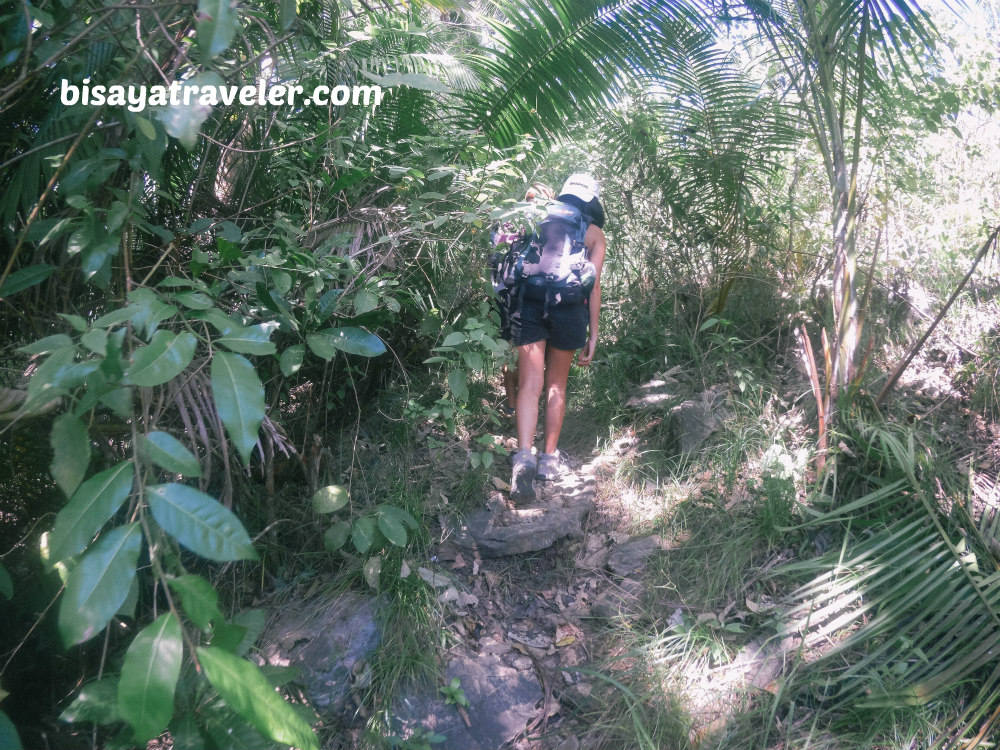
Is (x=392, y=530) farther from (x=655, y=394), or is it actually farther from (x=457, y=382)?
(x=655, y=394)

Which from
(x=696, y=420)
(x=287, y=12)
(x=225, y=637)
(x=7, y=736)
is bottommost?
(x=696, y=420)

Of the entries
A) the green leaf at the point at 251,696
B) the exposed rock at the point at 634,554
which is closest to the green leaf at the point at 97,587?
the green leaf at the point at 251,696

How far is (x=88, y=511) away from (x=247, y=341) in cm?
42

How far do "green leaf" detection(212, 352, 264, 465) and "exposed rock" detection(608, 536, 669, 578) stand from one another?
7.43 feet

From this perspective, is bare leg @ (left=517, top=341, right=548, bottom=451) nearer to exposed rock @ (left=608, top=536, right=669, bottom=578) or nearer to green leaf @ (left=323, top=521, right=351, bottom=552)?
exposed rock @ (left=608, top=536, right=669, bottom=578)

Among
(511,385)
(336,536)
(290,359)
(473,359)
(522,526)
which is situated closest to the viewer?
(290,359)

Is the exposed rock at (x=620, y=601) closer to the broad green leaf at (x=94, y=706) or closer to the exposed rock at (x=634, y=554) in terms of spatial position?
the exposed rock at (x=634, y=554)

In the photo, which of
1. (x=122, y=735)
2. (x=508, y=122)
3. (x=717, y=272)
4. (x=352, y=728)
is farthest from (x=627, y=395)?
(x=122, y=735)

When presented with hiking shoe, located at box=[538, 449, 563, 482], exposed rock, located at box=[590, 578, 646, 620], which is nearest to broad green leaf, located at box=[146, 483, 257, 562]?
exposed rock, located at box=[590, 578, 646, 620]

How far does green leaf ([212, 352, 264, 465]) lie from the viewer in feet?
3.98

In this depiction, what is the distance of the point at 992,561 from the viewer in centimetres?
248

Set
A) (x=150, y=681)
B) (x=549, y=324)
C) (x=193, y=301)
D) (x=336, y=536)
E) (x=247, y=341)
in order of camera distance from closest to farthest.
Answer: (x=150, y=681), (x=247, y=341), (x=193, y=301), (x=336, y=536), (x=549, y=324)

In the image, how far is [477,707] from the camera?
8.63 feet

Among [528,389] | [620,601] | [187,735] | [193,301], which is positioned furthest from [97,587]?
[528,389]
